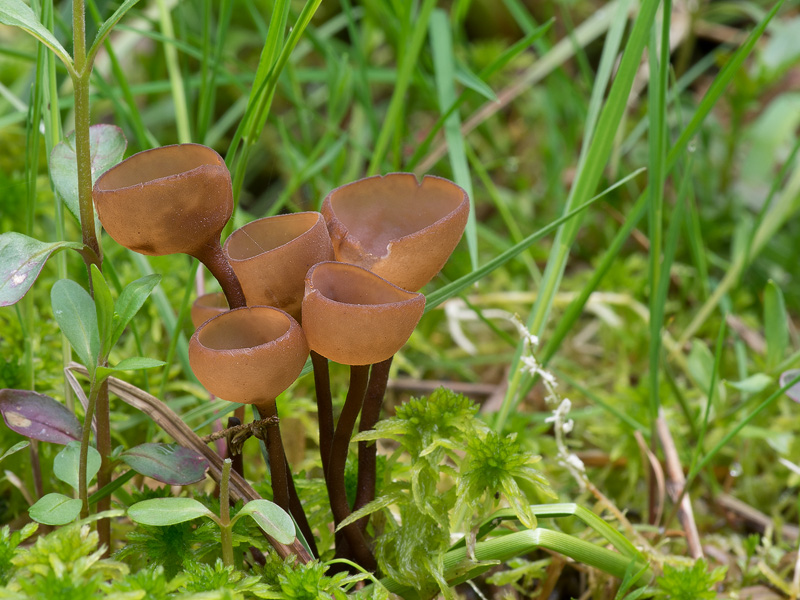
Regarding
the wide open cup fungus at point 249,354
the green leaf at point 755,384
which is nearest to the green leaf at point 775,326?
the green leaf at point 755,384

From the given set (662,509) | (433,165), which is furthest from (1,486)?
(433,165)

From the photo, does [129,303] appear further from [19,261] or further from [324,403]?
[324,403]

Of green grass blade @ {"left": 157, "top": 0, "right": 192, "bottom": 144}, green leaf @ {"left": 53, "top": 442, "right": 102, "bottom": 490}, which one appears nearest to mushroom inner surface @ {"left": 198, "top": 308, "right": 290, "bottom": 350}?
green leaf @ {"left": 53, "top": 442, "right": 102, "bottom": 490}

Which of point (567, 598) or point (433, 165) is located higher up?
point (433, 165)

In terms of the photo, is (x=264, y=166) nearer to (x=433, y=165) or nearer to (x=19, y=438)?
(x=433, y=165)

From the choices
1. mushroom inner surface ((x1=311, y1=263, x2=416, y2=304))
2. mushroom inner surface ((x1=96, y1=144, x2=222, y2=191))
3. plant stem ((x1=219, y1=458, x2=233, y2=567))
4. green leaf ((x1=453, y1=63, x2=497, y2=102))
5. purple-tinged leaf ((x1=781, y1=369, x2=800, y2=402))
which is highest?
mushroom inner surface ((x1=96, y1=144, x2=222, y2=191))

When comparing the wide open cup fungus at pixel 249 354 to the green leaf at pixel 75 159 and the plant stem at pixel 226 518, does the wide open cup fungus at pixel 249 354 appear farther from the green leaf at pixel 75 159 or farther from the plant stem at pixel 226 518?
the green leaf at pixel 75 159

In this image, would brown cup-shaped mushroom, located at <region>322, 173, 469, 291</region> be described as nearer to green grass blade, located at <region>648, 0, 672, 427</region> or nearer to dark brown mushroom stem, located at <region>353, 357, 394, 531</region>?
dark brown mushroom stem, located at <region>353, 357, 394, 531</region>
